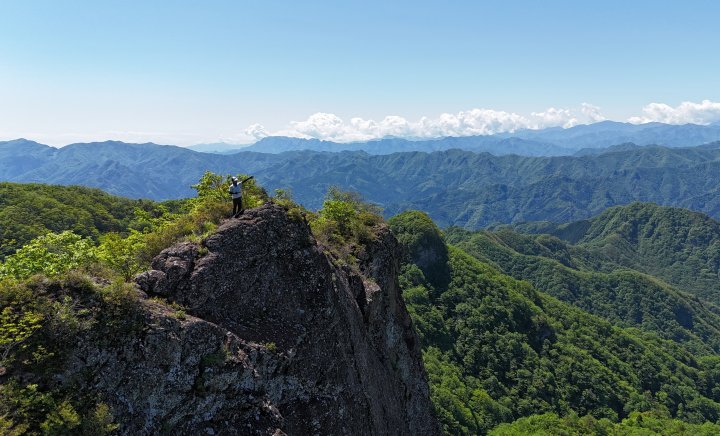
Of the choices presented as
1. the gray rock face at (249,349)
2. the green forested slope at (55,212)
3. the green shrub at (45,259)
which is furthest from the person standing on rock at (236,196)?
A: the green forested slope at (55,212)

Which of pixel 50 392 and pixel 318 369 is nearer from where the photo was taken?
pixel 50 392

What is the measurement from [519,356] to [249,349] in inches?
4693

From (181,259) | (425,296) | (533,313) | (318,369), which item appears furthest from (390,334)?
(533,313)

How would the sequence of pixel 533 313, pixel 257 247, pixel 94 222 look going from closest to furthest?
pixel 257 247
pixel 94 222
pixel 533 313

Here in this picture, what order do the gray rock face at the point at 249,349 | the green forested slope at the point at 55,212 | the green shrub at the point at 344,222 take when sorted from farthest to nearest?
the green forested slope at the point at 55,212, the green shrub at the point at 344,222, the gray rock face at the point at 249,349

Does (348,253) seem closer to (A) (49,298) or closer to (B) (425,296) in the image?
(A) (49,298)

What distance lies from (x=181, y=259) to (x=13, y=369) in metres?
6.55

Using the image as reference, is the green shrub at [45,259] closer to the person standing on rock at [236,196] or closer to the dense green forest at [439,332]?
the dense green forest at [439,332]

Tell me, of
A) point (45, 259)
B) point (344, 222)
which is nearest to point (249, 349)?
point (45, 259)

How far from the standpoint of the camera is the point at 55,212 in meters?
94.9

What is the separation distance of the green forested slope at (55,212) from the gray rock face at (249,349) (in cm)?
7131

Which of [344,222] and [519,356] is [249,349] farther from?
[519,356]

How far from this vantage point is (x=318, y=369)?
18.5 m

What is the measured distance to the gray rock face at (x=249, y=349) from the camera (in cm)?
1388
